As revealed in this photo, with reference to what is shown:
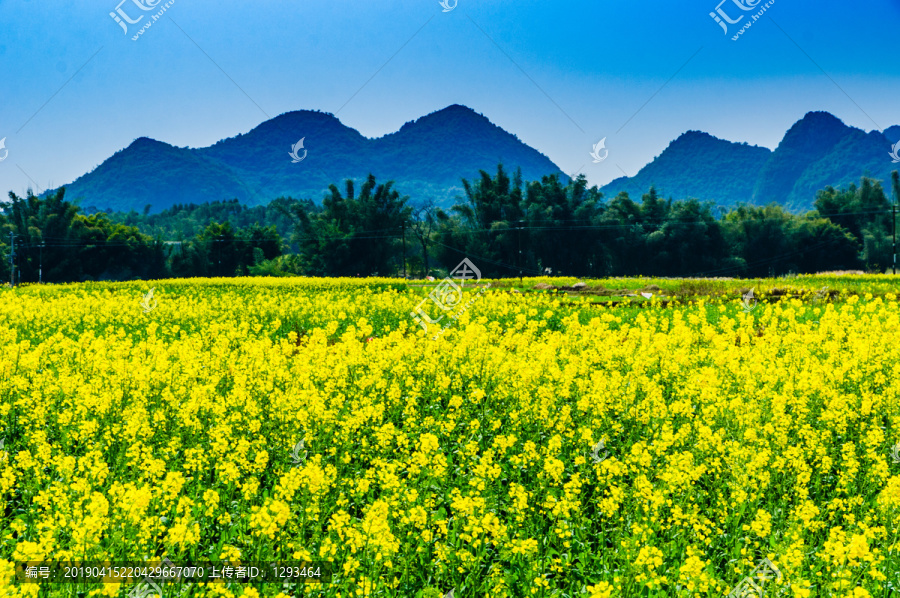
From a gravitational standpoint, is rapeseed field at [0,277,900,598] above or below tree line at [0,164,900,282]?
below

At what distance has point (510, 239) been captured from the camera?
177 feet

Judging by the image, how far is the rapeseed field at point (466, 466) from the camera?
3.81m

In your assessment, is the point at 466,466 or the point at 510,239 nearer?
the point at 466,466

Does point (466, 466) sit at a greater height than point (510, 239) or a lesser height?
lesser

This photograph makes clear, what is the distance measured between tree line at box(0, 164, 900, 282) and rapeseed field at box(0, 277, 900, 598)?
44182mm

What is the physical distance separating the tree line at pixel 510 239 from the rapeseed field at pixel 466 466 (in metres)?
44.2

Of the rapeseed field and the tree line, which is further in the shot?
the tree line

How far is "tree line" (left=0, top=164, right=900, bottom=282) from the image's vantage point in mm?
54250

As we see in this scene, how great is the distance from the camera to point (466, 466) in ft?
17.6

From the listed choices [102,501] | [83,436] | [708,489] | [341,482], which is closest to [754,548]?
[708,489]

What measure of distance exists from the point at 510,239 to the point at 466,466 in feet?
161

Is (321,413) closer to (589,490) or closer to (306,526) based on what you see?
(306,526)

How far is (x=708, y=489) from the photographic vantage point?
16.9ft

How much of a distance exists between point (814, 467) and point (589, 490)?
1.82 meters
